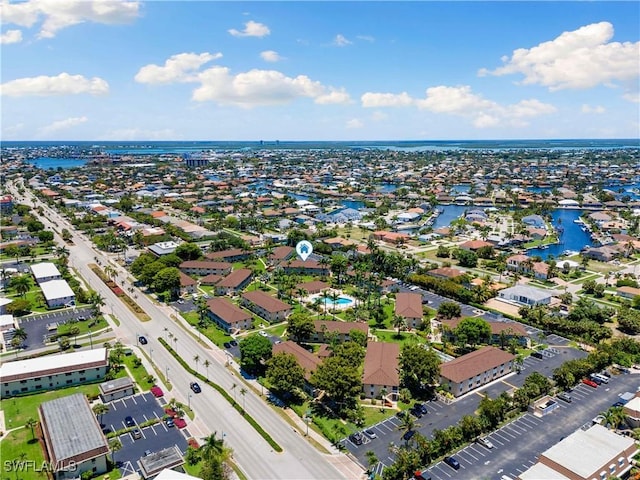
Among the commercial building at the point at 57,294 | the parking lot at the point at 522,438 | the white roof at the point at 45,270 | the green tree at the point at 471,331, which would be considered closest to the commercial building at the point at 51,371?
the commercial building at the point at 57,294

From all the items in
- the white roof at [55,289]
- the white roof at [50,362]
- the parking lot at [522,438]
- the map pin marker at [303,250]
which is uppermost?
the map pin marker at [303,250]

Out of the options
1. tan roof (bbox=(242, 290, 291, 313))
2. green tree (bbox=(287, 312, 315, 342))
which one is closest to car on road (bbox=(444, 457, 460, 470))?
green tree (bbox=(287, 312, 315, 342))

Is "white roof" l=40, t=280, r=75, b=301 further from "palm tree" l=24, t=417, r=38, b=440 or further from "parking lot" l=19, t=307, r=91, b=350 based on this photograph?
"palm tree" l=24, t=417, r=38, b=440

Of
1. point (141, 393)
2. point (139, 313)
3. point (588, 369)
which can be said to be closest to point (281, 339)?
point (141, 393)

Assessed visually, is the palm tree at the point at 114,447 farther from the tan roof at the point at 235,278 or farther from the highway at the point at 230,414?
the tan roof at the point at 235,278

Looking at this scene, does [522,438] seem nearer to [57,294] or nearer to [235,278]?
[235,278]

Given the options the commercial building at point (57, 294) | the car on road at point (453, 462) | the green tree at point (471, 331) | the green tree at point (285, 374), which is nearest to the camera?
the car on road at point (453, 462)

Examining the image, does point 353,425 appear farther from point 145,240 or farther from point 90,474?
point 145,240
